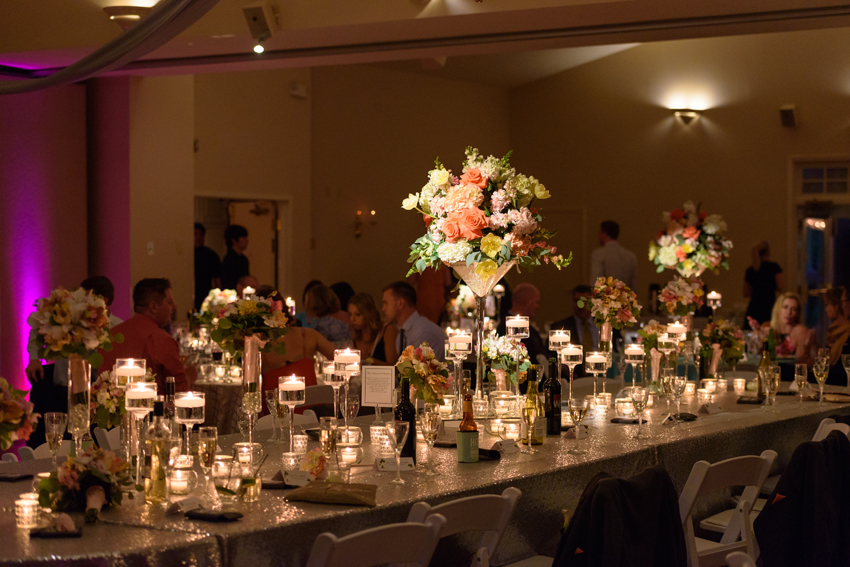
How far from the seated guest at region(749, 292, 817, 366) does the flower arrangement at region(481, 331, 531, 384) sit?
10.7 feet

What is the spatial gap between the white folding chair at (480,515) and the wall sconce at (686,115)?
10.3m

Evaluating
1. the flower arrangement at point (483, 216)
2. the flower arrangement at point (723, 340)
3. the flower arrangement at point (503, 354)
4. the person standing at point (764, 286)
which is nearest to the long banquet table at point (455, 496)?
the flower arrangement at point (503, 354)

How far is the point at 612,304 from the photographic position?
185 inches

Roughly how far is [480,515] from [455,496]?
0.50 ft

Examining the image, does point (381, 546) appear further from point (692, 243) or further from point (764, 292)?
point (764, 292)

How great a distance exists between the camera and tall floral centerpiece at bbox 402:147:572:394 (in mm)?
3900

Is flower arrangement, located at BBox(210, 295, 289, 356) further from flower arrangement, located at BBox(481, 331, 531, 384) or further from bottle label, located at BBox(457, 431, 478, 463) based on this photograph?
flower arrangement, located at BBox(481, 331, 531, 384)

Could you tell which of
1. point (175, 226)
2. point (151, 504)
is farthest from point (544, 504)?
point (175, 226)

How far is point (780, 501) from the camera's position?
11.0 feet

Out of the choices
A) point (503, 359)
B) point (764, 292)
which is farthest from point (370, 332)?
point (764, 292)

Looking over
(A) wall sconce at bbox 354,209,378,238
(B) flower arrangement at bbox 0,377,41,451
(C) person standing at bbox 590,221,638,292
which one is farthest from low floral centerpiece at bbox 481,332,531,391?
(A) wall sconce at bbox 354,209,378,238

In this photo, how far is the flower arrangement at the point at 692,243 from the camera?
22.1 ft

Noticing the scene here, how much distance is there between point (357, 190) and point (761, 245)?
182 inches

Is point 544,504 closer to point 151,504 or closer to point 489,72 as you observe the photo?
point 151,504
